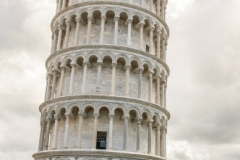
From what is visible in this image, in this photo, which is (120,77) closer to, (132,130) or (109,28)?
(132,130)

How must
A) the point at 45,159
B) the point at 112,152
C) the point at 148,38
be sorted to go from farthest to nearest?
the point at 148,38, the point at 45,159, the point at 112,152

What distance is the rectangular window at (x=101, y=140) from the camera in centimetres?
2516

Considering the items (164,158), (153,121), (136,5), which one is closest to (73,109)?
(153,121)

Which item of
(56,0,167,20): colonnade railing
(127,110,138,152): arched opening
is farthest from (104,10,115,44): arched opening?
(127,110,138,152): arched opening

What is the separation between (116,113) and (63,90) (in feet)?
16.6

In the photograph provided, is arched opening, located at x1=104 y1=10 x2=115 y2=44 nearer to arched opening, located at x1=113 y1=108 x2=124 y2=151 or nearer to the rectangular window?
arched opening, located at x1=113 y1=108 x2=124 y2=151

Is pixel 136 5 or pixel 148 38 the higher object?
pixel 136 5

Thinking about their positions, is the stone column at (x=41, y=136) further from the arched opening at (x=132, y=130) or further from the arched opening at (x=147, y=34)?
the arched opening at (x=147, y=34)

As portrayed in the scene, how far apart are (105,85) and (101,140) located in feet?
14.0

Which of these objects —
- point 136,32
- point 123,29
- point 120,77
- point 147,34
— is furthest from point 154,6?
point 120,77

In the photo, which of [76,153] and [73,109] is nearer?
[76,153]

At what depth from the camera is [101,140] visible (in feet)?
82.9

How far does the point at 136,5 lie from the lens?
94.6ft

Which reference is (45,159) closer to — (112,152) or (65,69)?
(112,152)
